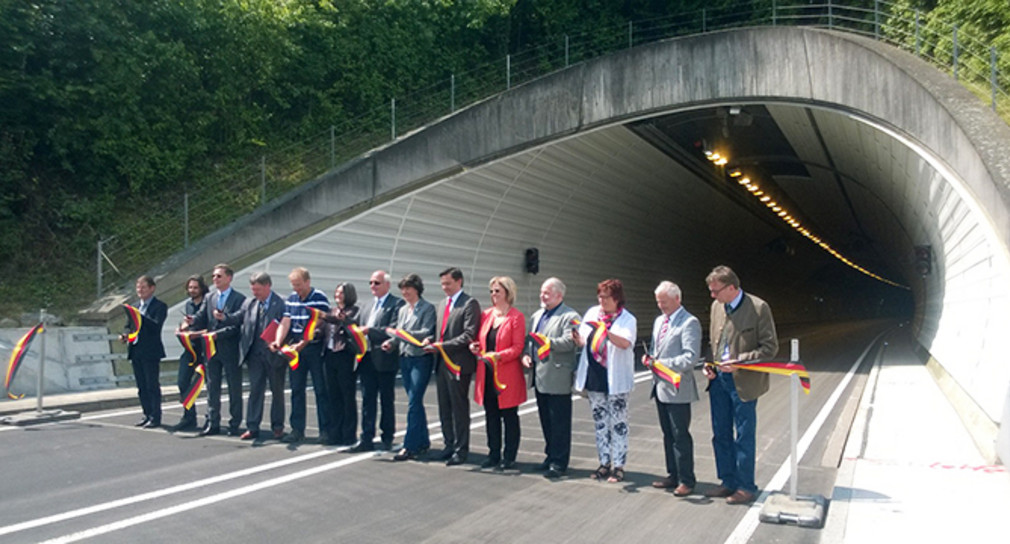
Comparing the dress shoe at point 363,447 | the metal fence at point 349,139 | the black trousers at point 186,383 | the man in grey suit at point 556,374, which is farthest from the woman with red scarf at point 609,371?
the metal fence at point 349,139

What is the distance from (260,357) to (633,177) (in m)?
16.0

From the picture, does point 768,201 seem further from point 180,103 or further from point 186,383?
point 186,383

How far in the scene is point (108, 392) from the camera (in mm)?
14109

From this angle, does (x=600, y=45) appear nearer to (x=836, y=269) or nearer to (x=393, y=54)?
(x=393, y=54)

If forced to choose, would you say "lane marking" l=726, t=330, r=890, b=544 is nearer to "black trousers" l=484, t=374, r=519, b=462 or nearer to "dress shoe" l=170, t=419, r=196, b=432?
"black trousers" l=484, t=374, r=519, b=462

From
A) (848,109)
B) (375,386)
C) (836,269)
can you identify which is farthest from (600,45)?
(836,269)

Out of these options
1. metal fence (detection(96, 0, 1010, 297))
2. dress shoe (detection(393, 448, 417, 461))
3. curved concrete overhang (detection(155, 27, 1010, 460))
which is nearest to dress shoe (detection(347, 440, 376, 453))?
dress shoe (detection(393, 448, 417, 461))

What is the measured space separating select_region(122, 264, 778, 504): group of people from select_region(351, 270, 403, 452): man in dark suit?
0.01 meters

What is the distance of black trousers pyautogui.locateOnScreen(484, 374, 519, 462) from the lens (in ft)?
28.2

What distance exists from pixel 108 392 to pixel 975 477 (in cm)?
1262

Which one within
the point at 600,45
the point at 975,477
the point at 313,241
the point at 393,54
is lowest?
the point at 975,477

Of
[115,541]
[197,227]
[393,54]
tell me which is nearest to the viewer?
[115,541]

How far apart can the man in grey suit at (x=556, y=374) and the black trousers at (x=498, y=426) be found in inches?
16.2

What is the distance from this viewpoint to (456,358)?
28.9ft
